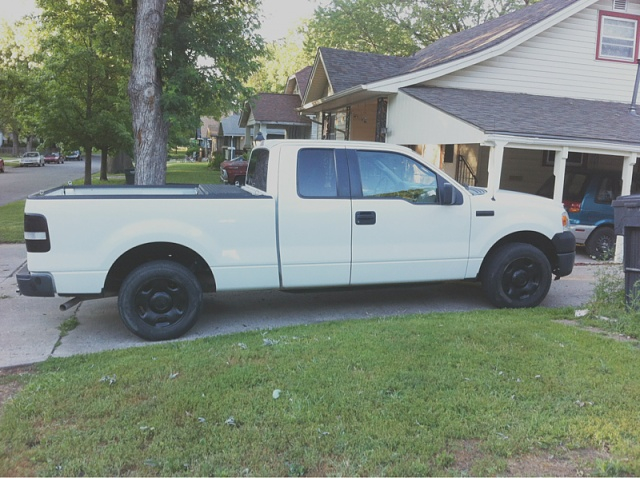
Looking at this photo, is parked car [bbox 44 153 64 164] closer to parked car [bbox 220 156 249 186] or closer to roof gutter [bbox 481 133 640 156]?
parked car [bbox 220 156 249 186]

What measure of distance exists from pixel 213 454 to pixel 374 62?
15.4 metres

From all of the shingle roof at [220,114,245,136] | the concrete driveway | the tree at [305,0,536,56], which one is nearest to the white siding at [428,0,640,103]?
the concrete driveway

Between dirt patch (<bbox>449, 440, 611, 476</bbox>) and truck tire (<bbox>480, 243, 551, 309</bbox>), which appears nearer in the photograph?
dirt patch (<bbox>449, 440, 611, 476</bbox>)

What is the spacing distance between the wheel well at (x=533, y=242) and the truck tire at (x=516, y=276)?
0.05 m

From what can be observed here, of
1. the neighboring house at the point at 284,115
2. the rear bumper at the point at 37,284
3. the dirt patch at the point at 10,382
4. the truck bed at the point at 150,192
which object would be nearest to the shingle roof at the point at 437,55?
the truck bed at the point at 150,192

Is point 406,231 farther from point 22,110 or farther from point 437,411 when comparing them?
point 22,110

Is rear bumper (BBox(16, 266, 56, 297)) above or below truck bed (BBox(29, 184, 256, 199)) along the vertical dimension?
below

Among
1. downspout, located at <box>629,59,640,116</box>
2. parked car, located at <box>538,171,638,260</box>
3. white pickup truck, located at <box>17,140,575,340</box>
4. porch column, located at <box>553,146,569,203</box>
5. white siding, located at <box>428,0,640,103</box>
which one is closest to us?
white pickup truck, located at <box>17,140,575,340</box>

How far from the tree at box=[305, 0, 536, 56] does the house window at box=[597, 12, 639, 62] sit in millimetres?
15334

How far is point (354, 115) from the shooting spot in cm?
1722

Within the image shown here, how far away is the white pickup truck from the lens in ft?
16.5

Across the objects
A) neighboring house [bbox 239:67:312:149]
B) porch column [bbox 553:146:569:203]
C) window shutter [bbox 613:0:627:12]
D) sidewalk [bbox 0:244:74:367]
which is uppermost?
window shutter [bbox 613:0:627:12]

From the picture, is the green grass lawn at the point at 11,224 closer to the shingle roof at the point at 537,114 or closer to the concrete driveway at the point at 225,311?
the concrete driveway at the point at 225,311

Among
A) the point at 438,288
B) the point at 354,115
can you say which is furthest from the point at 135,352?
the point at 354,115
